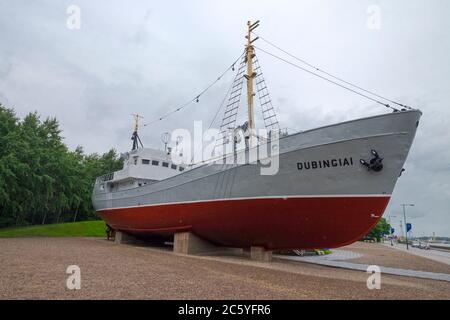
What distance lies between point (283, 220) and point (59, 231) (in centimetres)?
2787

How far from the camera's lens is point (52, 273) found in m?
8.01

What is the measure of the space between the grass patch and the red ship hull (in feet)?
64.7

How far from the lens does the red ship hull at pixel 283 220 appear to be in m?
10.4

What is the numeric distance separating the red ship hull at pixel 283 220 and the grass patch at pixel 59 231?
776 inches

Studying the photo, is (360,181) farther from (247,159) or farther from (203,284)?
(203,284)

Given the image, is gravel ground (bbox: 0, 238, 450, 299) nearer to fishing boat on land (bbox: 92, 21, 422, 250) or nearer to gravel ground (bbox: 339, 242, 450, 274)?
fishing boat on land (bbox: 92, 21, 422, 250)

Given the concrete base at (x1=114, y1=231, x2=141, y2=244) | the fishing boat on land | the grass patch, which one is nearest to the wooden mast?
the fishing boat on land

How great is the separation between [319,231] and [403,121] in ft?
15.8

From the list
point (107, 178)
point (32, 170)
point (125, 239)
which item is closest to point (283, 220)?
point (125, 239)

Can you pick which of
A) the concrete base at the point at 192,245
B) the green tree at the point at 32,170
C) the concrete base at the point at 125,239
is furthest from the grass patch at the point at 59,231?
the concrete base at the point at 192,245

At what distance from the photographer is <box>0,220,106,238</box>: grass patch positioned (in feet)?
89.5

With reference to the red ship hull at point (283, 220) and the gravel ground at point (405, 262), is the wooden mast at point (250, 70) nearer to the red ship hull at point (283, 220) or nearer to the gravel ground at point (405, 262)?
the red ship hull at point (283, 220)
